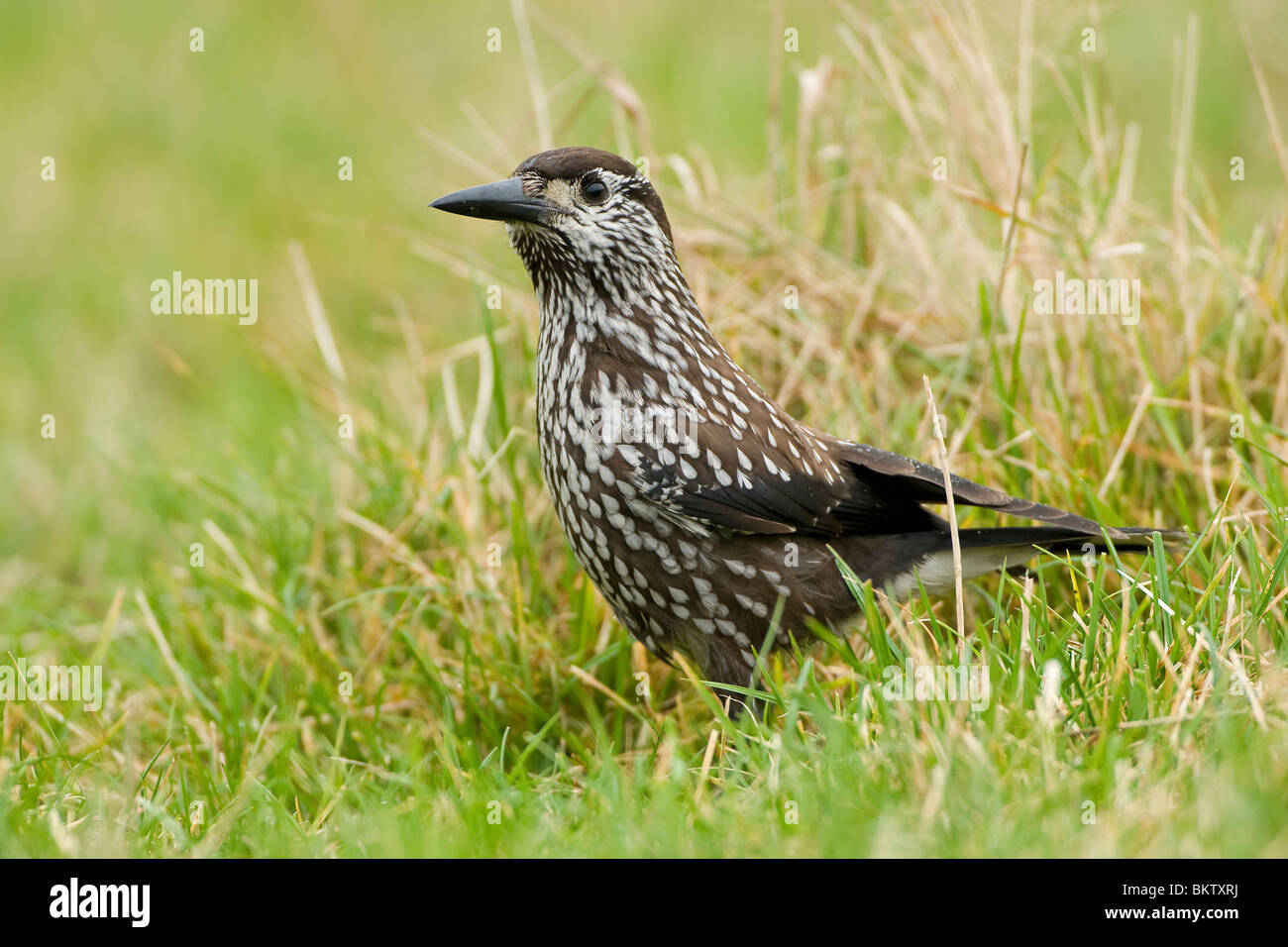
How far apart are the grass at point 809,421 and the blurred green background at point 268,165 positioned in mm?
47

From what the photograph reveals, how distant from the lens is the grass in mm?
3020

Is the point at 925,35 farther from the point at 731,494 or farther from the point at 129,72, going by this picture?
the point at 129,72

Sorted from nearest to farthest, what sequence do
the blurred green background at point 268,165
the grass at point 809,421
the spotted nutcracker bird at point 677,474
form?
the grass at point 809,421
the spotted nutcracker bird at point 677,474
the blurred green background at point 268,165

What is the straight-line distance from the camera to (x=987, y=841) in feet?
8.70

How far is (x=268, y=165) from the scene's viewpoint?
352 inches

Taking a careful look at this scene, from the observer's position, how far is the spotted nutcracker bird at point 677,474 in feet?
12.6

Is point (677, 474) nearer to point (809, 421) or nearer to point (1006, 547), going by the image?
point (1006, 547)

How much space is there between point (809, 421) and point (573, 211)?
147cm

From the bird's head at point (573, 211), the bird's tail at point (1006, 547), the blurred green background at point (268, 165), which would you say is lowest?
the bird's tail at point (1006, 547)

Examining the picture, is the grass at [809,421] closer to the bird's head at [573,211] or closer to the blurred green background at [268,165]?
the blurred green background at [268,165]

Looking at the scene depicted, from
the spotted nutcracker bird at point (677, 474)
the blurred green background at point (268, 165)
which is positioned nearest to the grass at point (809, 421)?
the blurred green background at point (268, 165)

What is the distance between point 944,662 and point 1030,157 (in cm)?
264

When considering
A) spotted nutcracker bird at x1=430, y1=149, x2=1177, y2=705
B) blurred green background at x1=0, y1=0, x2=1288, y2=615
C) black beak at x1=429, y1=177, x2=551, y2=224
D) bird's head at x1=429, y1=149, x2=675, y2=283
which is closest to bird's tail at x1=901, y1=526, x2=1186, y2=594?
spotted nutcracker bird at x1=430, y1=149, x2=1177, y2=705
